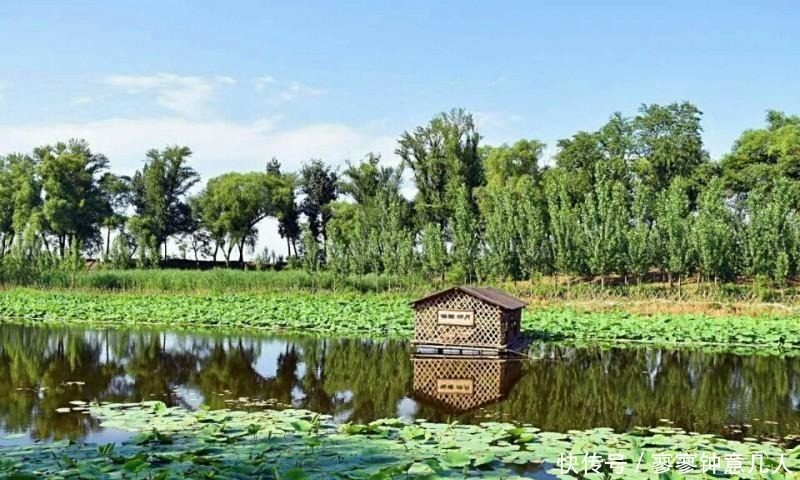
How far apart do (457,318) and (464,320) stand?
0.18m

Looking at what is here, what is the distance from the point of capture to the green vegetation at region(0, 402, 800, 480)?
730cm

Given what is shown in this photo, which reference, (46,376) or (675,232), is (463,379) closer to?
(46,376)

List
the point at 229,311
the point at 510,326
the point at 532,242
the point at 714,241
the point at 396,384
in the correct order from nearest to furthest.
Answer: the point at 396,384
the point at 510,326
the point at 229,311
the point at 714,241
the point at 532,242

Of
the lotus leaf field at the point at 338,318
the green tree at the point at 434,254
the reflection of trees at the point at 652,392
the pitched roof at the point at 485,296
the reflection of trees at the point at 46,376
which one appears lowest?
the reflection of trees at the point at 652,392

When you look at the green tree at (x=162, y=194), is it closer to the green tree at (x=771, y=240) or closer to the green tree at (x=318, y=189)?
the green tree at (x=318, y=189)

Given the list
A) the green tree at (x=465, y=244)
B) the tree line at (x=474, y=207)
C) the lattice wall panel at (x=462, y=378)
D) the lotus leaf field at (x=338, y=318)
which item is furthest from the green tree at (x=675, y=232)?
the lattice wall panel at (x=462, y=378)

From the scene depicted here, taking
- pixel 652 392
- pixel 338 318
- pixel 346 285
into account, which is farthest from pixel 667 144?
pixel 652 392

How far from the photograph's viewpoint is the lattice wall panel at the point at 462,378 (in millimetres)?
13172

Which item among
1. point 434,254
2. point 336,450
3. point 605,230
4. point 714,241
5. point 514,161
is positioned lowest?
point 336,450

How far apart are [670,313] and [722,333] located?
3.80 meters

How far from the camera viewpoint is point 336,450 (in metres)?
8.49

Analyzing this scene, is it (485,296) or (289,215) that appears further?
(289,215)

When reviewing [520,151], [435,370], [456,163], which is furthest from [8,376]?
[520,151]

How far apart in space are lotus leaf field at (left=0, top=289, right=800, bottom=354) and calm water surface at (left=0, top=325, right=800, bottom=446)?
2.33m
